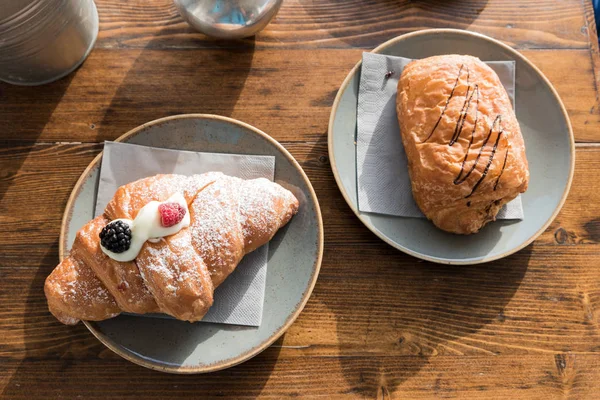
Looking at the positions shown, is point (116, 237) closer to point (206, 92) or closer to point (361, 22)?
point (206, 92)

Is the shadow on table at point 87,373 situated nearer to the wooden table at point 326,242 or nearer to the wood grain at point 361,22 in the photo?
the wooden table at point 326,242

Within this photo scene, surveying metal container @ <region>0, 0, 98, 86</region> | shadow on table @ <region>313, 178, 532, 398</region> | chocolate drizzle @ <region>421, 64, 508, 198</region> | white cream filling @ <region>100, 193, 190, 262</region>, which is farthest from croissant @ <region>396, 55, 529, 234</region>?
metal container @ <region>0, 0, 98, 86</region>

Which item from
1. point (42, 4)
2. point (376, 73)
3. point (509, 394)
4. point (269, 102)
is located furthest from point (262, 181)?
point (509, 394)

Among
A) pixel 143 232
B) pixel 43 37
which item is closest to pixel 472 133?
pixel 143 232

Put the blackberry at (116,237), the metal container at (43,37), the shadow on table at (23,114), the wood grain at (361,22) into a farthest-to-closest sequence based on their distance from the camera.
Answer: the wood grain at (361,22) → the shadow on table at (23,114) → the metal container at (43,37) → the blackberry at (116,237)

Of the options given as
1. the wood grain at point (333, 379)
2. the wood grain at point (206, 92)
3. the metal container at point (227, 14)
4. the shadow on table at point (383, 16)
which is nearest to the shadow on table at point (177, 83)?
the wood grain at point (206, 92)

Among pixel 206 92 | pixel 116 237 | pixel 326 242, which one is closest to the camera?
pixel 116 237

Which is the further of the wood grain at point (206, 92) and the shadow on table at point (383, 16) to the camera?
the shadow on table at point (383, 16)
